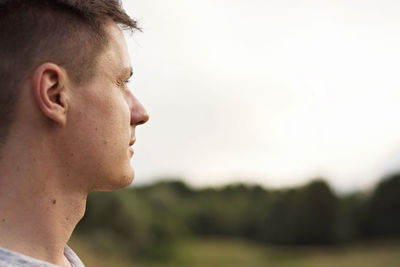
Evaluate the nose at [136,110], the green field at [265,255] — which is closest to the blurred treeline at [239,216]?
the green field at [265,255]

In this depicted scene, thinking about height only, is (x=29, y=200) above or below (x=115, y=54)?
below

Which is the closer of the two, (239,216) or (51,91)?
(51,91)

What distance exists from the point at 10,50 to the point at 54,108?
0.28 metres

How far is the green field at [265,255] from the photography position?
38219 mm

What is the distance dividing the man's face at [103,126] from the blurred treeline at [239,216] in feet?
97.6

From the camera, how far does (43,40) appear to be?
1.79m

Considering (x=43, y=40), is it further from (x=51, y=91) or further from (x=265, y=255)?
(x=265, y=255)

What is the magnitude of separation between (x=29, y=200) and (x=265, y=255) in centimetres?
4315

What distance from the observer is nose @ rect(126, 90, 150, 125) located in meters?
2.04

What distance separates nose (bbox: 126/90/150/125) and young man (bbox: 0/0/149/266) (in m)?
0.09

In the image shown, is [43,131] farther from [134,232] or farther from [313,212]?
[313,212]

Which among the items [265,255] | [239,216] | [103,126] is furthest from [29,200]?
[239,216]

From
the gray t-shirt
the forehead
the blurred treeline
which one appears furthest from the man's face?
the blurred treeline

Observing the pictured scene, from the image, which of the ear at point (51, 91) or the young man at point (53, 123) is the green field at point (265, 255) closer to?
the young man at point (53, 123)
